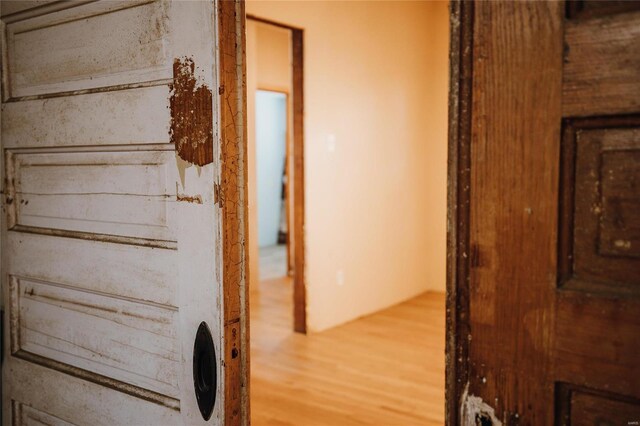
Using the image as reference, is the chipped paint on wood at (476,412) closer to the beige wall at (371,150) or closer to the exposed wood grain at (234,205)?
the exposed wood grain at (234,205)

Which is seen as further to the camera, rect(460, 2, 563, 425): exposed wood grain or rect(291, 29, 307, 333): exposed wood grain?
rect(291, 29, 307, 333): exposed wood grain

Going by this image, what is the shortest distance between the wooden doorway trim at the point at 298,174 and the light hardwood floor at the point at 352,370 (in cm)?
22

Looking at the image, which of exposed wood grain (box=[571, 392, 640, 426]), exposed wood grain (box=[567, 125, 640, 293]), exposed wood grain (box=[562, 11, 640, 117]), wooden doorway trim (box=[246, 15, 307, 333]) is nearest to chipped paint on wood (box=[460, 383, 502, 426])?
exposed wood grain (box=[571, 392, 640, 426])

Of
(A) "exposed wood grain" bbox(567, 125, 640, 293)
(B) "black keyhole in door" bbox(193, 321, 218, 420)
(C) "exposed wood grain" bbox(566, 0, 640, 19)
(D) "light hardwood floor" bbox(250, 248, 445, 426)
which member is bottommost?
(D) "light hardwood floor" bbox(250, 248, 445, 426)

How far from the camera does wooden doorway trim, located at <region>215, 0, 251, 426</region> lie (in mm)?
1207

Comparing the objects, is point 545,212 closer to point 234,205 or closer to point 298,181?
point 234,205

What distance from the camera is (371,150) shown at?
486 centimetres

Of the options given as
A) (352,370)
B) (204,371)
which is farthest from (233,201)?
(352,370)

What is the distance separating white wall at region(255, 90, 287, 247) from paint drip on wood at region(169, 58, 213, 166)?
777cm

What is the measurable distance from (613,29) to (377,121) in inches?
164

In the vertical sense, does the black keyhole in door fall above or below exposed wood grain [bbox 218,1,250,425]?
below

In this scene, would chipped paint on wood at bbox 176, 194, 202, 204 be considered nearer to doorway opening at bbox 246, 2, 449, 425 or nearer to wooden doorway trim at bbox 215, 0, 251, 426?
wooden doorway trim at bbox 215, 0, 251, 426

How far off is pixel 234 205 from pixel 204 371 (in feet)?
1.28

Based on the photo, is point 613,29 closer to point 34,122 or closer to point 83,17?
point 83,17
